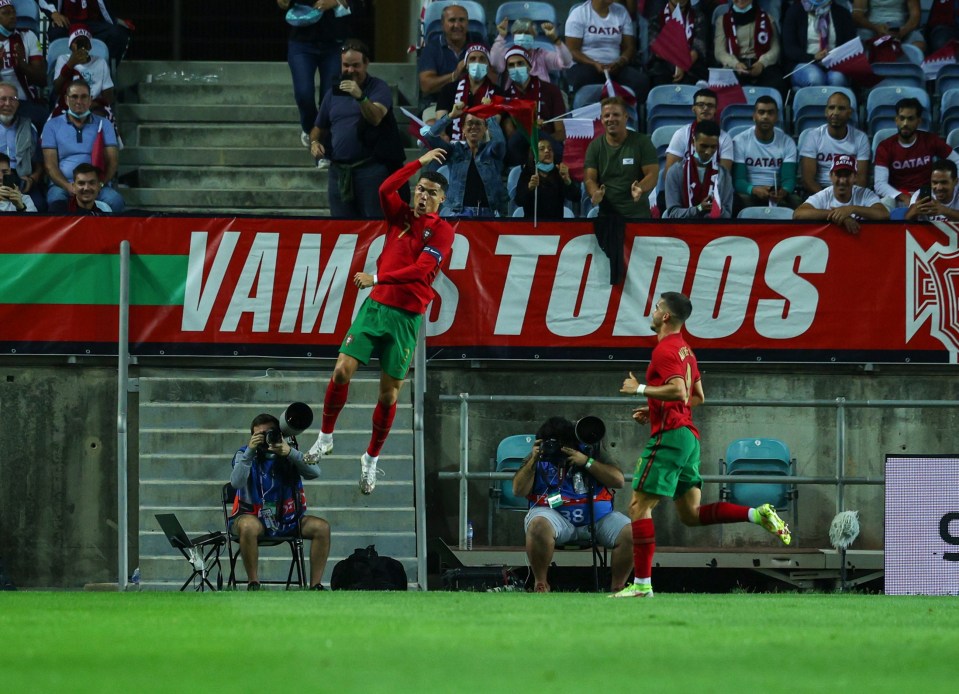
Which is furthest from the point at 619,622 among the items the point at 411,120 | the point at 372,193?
the point at 411,120

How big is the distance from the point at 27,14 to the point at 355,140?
4.99 meters

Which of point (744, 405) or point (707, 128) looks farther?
point (707, 128)

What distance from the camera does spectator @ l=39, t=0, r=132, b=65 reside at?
17922mm

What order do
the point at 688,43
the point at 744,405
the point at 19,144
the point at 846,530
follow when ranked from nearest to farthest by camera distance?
the point at 846,530 < the point at 744,405 < the point at 19,144 < the point at 688,43

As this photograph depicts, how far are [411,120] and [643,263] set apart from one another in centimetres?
388

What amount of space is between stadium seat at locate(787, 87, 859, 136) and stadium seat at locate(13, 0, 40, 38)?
8.55 m

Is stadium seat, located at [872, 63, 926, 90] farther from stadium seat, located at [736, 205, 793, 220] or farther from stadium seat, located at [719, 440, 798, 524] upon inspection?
stadium seat, located at [719, 440, 798, 524]

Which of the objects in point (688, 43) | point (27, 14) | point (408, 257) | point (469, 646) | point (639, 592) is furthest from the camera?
point (27, 14)

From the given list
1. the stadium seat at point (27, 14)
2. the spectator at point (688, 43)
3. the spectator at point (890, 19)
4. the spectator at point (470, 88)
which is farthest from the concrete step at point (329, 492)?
the spectator at point (890, 19)

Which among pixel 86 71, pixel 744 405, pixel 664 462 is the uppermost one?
pixel 86 71

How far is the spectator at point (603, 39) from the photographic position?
685 inches

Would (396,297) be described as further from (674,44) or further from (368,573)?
(674,44)

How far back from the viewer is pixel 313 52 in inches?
665

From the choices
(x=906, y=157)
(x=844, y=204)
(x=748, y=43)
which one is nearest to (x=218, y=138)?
(x=748, y=43)
